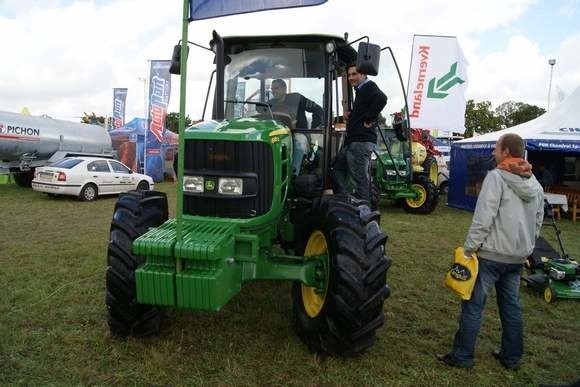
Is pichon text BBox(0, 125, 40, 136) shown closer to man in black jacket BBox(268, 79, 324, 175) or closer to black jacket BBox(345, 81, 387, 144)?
man in black jacket BBox(268, 79, 324, 175)

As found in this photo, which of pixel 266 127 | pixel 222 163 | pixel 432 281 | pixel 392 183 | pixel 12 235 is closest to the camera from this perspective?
Result: pixel 222 163

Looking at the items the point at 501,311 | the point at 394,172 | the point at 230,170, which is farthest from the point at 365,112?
the point at 394,172

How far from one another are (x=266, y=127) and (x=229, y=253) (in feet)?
4.04

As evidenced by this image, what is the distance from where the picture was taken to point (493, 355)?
4020 millimetres

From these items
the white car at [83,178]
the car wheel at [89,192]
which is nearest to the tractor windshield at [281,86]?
the white car at [83,178]

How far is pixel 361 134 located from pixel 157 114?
15.9 m

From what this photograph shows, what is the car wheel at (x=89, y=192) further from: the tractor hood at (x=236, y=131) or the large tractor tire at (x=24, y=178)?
the tractor hood at (x=236, y=131)

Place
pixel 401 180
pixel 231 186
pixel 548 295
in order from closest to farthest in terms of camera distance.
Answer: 1. pixel 231 186
2. pixel 548 295
3. pixel 401 180

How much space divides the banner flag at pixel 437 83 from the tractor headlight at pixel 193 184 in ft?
41.5

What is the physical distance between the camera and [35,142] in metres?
18.2

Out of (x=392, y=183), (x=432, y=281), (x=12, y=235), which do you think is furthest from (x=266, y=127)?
(x=392, y=183)

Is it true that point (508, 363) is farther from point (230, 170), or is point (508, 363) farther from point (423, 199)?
point (423, 199)

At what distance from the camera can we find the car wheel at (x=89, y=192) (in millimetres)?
14602

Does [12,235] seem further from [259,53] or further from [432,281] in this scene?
[432,281]
